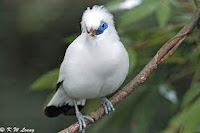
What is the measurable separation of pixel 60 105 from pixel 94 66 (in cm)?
37

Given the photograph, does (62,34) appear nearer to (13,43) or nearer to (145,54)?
(13,43)

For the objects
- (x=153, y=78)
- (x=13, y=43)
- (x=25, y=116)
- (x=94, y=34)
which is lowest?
(x=94, y=34)

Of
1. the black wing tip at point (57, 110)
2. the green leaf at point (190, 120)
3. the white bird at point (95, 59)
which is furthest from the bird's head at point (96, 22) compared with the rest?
the black wing tip at point (57, 110)

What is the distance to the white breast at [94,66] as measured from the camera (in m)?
1.06

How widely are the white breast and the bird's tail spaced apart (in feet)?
0.69

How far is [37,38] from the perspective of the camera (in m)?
2.99

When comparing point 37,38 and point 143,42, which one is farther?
point 37,38

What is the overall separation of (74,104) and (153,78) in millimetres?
323

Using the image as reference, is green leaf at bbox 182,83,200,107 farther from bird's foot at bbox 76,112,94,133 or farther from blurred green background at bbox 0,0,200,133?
bird's foot at bbox 76,112,94,133

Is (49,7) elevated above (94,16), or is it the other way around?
(49,7)

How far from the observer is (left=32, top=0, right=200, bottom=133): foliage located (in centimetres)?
143

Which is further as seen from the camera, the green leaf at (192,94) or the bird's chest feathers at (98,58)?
the green leaf at (192,94)

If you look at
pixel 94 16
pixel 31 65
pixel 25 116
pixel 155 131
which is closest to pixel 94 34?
pixel 94 16

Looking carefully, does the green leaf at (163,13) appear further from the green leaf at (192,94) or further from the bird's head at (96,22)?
the bird's head at (96,22)
